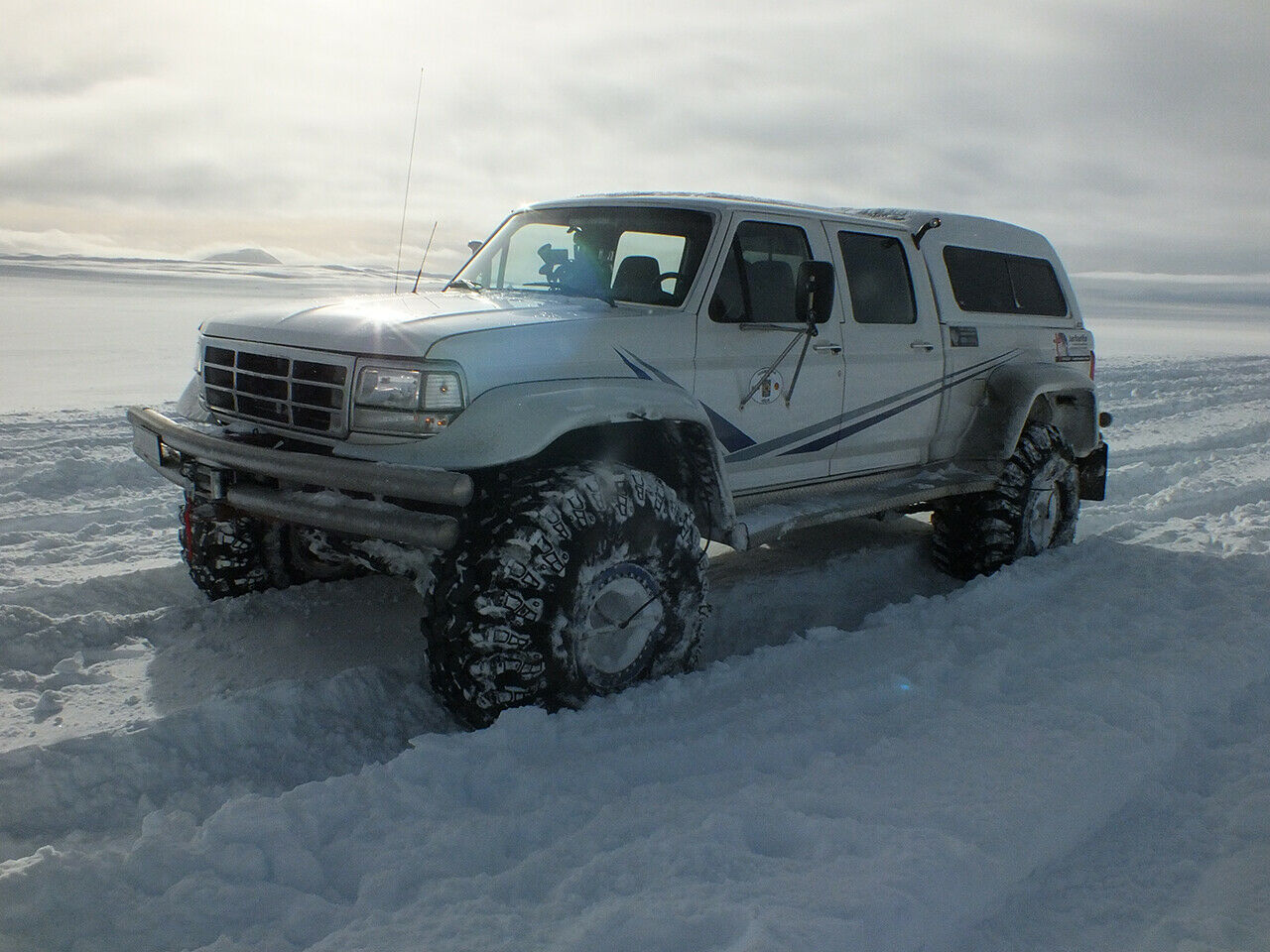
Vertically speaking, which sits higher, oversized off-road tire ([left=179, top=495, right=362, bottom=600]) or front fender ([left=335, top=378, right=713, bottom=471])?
front fender ([left=335, top=378, right=713, bottom=471])

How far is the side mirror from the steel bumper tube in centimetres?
181

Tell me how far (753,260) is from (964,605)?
6.51ft

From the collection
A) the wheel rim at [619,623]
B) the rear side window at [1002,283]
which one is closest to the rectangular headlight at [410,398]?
the wheel rim at [619,623]

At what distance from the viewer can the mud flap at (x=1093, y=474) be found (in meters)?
6.67

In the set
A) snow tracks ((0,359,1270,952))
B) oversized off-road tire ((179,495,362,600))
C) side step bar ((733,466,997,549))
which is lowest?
snow tracks ((0,359,1270,952))

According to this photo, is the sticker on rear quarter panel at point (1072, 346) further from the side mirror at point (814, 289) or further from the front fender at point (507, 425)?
the front fender at point (507, 425)

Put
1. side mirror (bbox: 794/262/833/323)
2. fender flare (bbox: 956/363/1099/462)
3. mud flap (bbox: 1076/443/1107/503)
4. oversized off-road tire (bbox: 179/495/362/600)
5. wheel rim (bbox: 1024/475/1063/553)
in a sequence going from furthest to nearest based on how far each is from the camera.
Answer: mud flap (bbox: 1076/443/1107/503), wheel rim (bbox: 1024/475/1063/553), fender flare (bbox: 956/363/1099/462), oversized off-road tire (bbox: 179/495/362/600), side mirror (bbox: 794/262/833/323)

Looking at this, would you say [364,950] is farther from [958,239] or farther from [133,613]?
[958,239]

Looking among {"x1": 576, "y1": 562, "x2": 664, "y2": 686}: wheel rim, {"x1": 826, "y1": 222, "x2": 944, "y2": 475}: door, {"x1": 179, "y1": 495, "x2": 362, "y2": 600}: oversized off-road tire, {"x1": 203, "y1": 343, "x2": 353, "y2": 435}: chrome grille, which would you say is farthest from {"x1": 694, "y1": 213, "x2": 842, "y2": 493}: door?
{"x1": 179, "y1": 495, "x2": 362, "y2": 600}: oversized off-road tire

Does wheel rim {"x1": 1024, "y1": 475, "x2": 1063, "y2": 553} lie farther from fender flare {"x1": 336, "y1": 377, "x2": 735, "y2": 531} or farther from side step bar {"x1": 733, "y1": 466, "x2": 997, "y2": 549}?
fender flare {"x1": 336, "y1": 377, "x2": 735, "y2": 531}

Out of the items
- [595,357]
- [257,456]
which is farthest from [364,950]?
[595,357]

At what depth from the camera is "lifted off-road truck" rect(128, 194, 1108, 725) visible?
3389mm

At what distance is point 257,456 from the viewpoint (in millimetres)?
3520

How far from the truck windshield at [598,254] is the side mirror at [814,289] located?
449mm
